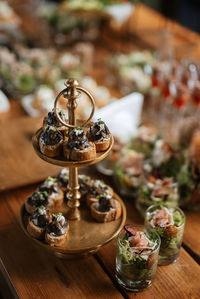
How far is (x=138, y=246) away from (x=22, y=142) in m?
1.04

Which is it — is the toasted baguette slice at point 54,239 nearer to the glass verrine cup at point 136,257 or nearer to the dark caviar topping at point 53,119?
the glass verrine cup at point 136,257

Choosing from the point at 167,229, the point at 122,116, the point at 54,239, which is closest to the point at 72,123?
A: the point at 54,239

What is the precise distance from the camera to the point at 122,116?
2189 mm

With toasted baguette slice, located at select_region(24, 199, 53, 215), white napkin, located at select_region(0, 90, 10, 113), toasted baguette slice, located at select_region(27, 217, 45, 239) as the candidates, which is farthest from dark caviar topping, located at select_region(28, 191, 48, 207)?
white napkin, located at select_region(0, 90, 10, 113)

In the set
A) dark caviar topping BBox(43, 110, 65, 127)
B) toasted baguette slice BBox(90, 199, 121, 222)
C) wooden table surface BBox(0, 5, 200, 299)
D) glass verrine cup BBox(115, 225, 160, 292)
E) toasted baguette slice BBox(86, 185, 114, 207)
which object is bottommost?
wooden table surface BBox(0, 5, 200, 299)

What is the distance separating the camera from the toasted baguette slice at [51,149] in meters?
1.20

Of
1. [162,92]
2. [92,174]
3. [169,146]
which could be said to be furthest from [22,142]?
[162,92]

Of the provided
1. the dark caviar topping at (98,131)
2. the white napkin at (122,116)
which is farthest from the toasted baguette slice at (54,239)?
the white napkin at (122,116)

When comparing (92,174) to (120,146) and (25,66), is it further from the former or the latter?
(25,66)

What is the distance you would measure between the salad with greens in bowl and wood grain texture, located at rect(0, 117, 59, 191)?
0.47 meters

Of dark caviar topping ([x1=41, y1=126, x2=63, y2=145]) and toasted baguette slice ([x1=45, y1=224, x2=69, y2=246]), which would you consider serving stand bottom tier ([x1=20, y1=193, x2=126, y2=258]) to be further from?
dark caviar topping ([x1=41, y1=126, x2=63, y2=145])

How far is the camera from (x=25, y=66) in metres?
2.83

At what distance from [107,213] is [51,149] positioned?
39 cm

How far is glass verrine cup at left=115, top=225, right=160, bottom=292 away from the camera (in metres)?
1.26
